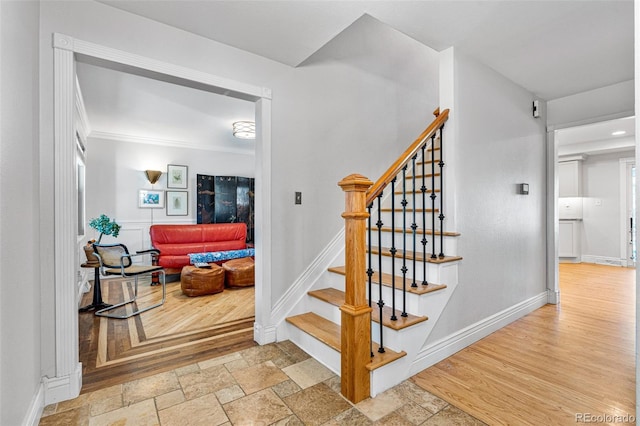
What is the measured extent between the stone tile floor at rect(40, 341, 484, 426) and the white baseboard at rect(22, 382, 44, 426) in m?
0.04

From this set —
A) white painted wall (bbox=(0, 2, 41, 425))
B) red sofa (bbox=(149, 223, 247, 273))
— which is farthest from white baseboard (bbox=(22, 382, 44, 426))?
red sofa (bbox=(149, 223, 247, 273))

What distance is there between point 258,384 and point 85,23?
248 cm

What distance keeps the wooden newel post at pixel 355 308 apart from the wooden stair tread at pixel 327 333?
0.10 metres

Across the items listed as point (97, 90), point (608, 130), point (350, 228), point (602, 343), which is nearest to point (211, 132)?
point (97, 90)

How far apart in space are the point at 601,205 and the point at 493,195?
5741 millimetres

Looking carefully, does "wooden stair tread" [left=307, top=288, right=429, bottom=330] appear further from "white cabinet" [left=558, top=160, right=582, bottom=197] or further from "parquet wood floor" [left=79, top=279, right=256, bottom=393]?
"white cabinet" [left=558, top=160, right=582, bottom=197]

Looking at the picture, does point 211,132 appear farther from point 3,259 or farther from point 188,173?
point 3,259

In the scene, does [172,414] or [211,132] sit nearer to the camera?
[172,414]

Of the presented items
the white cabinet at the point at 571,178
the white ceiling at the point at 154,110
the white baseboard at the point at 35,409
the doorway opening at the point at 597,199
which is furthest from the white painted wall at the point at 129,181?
the white cabinet at the point at 571,178

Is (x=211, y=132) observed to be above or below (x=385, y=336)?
above

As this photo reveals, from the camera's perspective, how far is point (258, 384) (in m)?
1.92

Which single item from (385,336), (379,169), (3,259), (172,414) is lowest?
(172,414)

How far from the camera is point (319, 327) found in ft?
7.84

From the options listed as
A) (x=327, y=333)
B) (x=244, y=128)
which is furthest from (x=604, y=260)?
(x=244, y=128)
